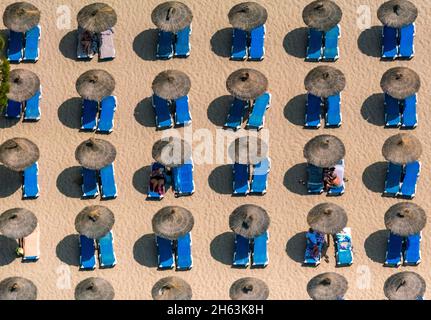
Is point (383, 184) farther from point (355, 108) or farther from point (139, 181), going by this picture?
point (139, 181)

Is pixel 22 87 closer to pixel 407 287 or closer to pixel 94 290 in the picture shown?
pixel 94 290

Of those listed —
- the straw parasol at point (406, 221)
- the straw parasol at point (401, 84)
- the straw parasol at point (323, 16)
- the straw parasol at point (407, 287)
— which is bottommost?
the straw parasol at point (407, 287)

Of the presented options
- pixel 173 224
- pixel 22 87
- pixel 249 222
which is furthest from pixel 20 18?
pixel 249 222

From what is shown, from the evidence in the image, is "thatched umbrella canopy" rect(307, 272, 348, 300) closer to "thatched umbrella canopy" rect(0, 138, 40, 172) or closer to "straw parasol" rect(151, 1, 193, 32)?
"straw parasol" rect(151, 1, 193, 32)

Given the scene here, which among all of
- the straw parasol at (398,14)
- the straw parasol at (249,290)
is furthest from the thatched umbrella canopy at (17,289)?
the straw parasol at (398,14)

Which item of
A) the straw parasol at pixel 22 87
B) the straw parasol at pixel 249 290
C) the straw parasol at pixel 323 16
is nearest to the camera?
the straw parasol at pixel 249 290

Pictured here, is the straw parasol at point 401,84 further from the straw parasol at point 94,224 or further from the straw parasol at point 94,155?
the straw parasol at point 94,224

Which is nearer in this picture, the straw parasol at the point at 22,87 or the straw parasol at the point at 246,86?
the straw parasol at the point at 246,86
